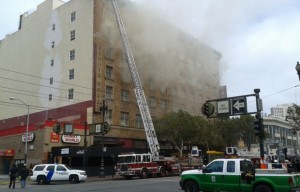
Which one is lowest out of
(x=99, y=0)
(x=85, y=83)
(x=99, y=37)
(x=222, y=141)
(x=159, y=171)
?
(x=159, y=171)

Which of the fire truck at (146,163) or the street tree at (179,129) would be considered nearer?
the fire truck at (146,163)

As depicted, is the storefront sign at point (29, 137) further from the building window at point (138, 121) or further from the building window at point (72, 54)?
the building window at point (138, 121)

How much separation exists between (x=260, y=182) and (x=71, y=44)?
4539 cm

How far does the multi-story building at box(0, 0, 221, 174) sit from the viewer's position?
50544 mm

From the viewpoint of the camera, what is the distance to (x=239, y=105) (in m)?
23.1

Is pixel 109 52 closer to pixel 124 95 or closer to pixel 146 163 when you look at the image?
pixel 124 95

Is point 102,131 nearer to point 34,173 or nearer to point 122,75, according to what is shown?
point 34,173

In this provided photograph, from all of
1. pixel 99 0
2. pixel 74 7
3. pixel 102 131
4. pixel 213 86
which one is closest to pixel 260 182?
pixel 102 131

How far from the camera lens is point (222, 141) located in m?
58.5

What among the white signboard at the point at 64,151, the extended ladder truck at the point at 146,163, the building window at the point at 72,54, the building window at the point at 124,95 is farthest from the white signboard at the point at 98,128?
the building window at the point at 72,54

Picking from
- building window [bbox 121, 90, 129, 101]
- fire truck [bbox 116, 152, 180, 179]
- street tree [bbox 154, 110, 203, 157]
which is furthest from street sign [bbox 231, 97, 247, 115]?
building window [bbox 121, 90, 129, 101]

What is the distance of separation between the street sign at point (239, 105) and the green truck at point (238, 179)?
6758mm

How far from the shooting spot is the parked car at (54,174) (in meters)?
30.0

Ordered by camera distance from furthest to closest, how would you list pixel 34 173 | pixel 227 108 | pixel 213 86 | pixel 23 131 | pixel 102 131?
pixel 213 86
pixel 23 131
pixel 102 131
pixel 34 173
pixel 227 108
